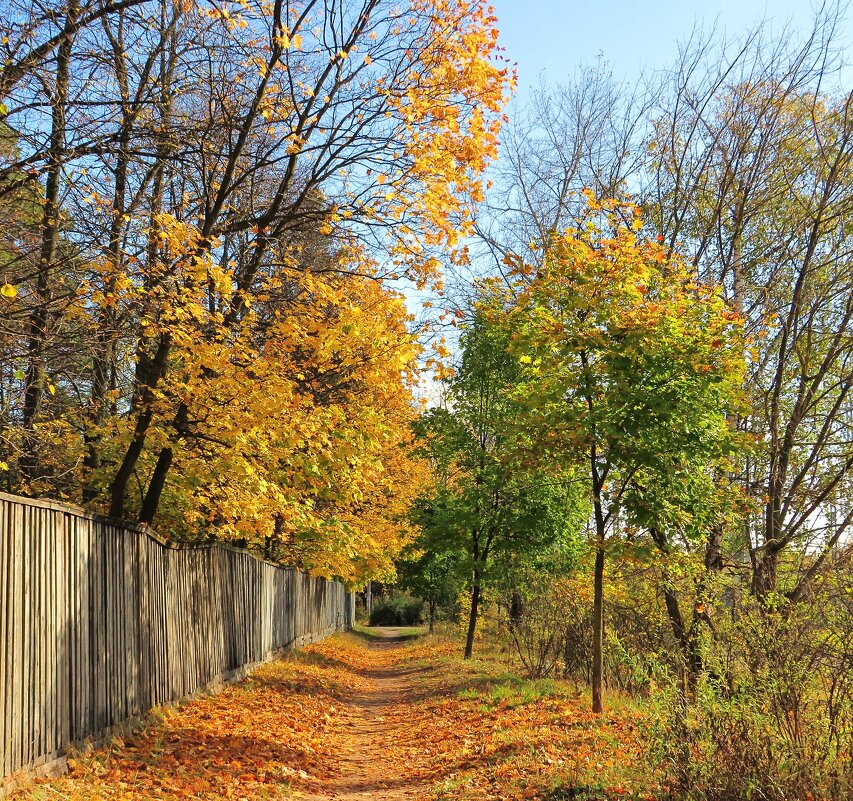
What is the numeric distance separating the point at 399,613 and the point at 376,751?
43.5 m

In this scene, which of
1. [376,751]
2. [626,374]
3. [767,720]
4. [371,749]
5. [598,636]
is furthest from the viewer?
[371,749]

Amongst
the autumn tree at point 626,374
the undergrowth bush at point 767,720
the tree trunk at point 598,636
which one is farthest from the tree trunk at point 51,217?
the tree trunk at point 598,636

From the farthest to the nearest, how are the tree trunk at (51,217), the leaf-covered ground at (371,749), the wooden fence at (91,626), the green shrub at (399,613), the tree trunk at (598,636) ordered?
1. the green shrub at (399,613)
2. the tree trunk at (598,636)
3. the tree trunk at (51,217)
4. the leaf-covered ground at (371,749)
5. the wooden fence at (91,626)

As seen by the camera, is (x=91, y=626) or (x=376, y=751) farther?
(x=376, y=751)

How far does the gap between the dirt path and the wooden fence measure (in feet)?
7.53

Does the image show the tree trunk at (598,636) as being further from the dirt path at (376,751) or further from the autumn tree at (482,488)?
the autumn tree at (482,488)

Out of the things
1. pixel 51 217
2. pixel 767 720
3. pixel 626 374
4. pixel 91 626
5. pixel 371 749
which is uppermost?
pixel 51 217

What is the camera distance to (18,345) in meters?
7.91

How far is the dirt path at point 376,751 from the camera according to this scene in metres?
7.88

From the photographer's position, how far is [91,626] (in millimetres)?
7348

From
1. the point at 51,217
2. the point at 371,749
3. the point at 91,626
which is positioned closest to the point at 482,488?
the point at 371,749

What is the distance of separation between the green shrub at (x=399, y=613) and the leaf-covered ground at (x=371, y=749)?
38.5 m

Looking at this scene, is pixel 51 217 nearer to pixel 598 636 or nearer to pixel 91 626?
pixel 91 626

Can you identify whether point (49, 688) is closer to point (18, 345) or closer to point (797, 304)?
point (18, 345)
